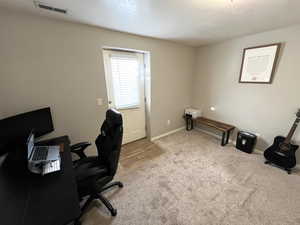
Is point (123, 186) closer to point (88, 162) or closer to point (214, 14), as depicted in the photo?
point (88, 162)

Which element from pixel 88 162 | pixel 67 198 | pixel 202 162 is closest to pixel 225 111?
pixel 202 162

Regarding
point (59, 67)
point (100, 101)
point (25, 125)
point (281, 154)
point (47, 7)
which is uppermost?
point (47, 7)

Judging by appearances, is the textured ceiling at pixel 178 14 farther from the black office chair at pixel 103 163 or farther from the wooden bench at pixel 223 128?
the wooden bench at pixel 223 128

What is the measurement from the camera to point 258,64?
2.32 m

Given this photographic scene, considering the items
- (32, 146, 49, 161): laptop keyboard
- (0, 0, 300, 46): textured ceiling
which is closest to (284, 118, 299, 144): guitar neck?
(0, 0, 300, 46): textured ceiling

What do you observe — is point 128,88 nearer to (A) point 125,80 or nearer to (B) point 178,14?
(A) point 125,80

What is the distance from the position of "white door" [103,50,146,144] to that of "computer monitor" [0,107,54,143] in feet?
3.47

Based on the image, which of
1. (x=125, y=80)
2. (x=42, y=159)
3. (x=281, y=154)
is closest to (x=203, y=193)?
(x=281, y=154)

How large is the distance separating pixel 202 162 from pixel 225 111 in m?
1.42

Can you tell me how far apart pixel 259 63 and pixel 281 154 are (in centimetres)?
159

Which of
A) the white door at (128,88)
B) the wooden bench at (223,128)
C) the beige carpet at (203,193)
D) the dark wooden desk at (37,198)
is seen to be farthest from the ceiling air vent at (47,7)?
the wooden bench at (223,128)

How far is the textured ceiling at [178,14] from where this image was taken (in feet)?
4.36

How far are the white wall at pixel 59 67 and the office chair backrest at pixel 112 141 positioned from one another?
766mm

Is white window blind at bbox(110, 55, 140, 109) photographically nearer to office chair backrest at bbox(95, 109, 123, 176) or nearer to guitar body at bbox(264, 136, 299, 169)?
office chair backrest at bbox(95, 109, 123, 176)
